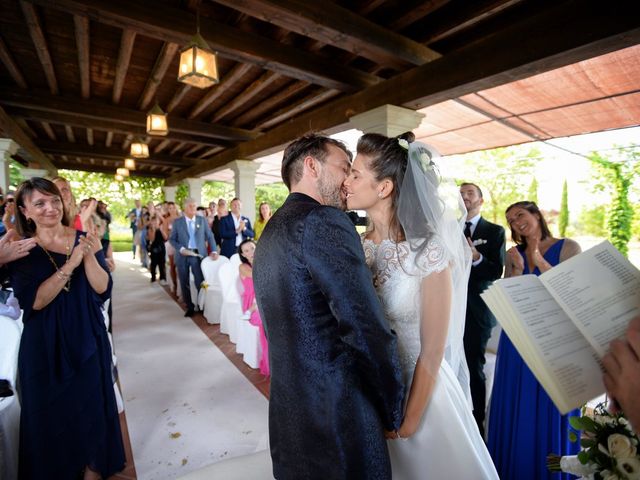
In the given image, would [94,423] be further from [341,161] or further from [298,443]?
[341,161]

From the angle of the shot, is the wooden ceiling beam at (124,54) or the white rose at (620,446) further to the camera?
the wooden ceiling beam at (124,54)

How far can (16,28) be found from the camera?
378 cm

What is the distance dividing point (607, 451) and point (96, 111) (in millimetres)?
7462

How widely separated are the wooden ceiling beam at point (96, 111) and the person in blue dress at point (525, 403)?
6.44m

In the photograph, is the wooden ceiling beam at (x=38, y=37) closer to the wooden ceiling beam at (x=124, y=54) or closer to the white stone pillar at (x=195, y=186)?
the wooden ceiling beam at (x=124, y=54)

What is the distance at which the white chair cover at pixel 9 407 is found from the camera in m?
1.75

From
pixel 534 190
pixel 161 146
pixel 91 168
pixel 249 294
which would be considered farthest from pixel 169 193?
pixel 534 190

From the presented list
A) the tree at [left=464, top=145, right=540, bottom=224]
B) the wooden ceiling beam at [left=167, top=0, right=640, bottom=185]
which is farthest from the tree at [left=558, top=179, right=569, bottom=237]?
the wooden ceiling beam at [left=167, top=0, right=640, bottom=185]

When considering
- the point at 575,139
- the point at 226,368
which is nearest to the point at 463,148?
the point at 575,139

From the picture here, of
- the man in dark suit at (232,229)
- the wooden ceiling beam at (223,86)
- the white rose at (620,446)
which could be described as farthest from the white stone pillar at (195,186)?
the white rose at (620,446)

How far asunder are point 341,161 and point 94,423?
2030 millimetres

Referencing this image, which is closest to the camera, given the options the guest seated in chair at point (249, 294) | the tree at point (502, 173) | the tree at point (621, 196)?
the guest seated in chair at point (249, 294)

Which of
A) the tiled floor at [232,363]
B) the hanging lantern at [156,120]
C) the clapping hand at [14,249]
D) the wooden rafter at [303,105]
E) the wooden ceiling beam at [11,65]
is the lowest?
the tiled floor at [232,363]

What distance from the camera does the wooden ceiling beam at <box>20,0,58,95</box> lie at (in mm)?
3103
